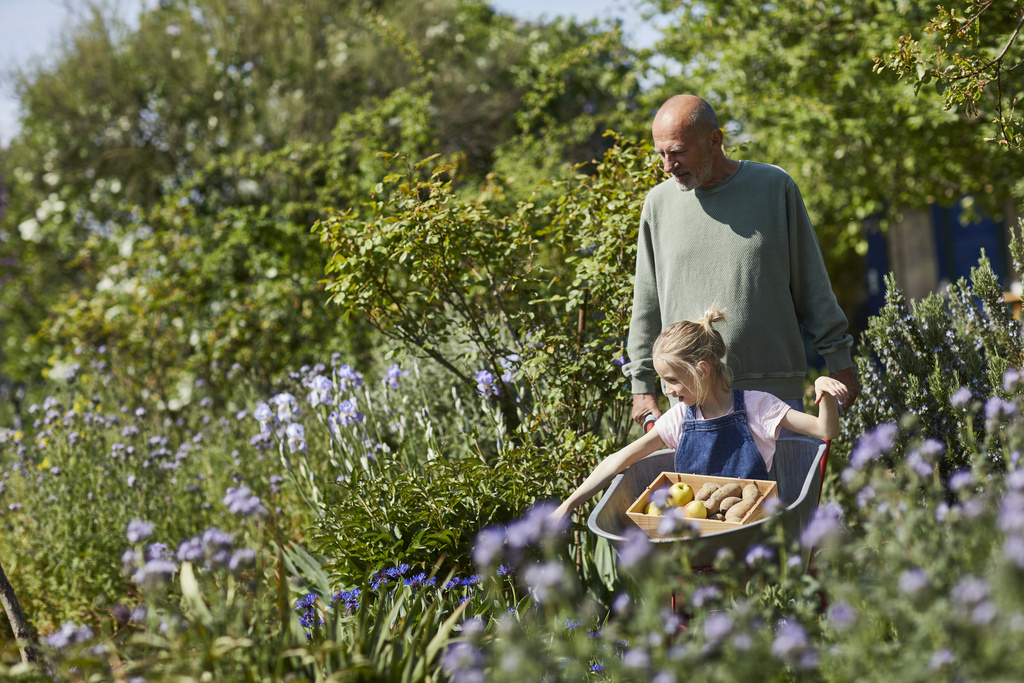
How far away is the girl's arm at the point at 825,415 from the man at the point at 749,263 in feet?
0.88

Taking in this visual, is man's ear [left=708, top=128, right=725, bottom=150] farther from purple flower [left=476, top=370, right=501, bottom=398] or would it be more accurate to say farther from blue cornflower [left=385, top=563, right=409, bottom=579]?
blue cornflower [left=385, top=563, right=409, bottom=579]

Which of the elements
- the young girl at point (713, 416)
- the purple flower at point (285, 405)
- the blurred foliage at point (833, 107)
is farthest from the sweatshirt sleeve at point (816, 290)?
the blurred foliage at point (833, 107)

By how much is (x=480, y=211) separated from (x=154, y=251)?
4.62 m

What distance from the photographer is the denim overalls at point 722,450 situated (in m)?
2.32

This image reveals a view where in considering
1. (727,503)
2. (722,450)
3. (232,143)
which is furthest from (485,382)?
(232,143)

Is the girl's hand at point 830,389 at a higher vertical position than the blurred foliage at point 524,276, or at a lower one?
lower

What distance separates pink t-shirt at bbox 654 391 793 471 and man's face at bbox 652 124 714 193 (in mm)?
717

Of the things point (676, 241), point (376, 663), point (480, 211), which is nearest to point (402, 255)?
point (480, 211)

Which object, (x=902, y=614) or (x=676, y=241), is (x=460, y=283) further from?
(x=902, y=614)

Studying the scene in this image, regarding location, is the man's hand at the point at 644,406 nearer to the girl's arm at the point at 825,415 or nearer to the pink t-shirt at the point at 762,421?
the pink t-shirt at the point at 762,421

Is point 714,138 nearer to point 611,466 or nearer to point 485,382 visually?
point 611,466

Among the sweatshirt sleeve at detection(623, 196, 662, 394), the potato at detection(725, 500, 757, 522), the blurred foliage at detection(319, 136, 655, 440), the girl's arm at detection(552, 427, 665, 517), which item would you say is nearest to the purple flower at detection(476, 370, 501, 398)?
the blurred foliage at detection(319, 136, 655, 440)

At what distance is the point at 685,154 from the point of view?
7.95 feet

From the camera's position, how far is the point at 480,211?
11.0ft
